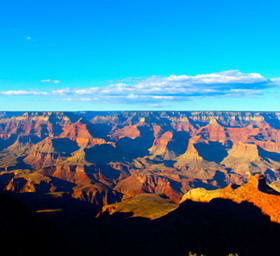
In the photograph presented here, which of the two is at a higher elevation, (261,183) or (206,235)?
(261,183)

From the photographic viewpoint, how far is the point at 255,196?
149 metres

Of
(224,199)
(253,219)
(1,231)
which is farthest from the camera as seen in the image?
(224,199)

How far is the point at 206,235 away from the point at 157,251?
22.3m

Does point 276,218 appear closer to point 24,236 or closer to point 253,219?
point 253,219

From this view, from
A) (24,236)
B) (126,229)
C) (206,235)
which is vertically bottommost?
(126,229)

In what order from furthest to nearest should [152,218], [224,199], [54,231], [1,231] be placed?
[152,218] → [224,199] → [54,231] → [1,231]

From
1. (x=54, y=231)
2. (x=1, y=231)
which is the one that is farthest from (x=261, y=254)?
(x=1, y=231)

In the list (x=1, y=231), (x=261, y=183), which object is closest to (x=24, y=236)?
(x=1, y=231)

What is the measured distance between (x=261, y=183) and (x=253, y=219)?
30.6 m

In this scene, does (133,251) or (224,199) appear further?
(224,199)

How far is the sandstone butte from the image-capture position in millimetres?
137000

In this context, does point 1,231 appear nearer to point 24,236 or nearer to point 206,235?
point 24,236

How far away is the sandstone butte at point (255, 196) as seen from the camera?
13700 cm

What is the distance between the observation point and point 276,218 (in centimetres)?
13100
